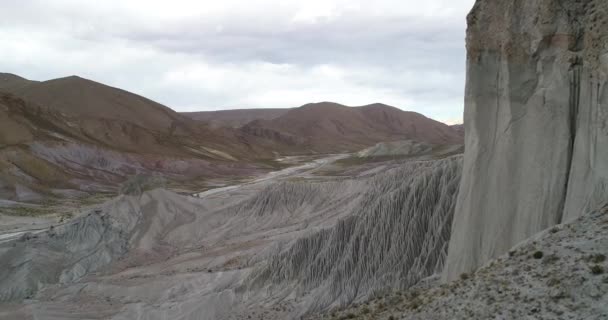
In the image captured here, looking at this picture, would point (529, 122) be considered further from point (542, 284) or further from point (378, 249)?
point (378, 249)

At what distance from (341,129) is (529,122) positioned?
168241 millimetres

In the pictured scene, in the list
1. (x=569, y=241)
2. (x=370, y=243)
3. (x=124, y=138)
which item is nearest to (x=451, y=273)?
(x=569, y=241)

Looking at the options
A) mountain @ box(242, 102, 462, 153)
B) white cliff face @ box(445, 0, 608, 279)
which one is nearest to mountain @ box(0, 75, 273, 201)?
mountain @ box(242, 102, 462, 153)

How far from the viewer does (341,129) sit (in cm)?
17838

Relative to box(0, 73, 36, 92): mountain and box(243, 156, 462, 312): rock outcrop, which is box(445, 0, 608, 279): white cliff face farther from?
box(0, 73, 36, 92): mountain

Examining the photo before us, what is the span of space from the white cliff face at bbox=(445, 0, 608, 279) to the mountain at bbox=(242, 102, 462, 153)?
447 feet

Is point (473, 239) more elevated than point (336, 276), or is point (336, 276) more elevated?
point (473, 239)

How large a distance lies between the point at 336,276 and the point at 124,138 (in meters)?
88.9

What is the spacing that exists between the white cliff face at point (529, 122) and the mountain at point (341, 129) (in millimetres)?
136132

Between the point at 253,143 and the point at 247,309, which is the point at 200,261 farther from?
the point at 253,143

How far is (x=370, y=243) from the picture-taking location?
57.7 feet

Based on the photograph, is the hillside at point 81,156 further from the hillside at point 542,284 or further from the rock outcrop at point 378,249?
the hillside at point 542,284

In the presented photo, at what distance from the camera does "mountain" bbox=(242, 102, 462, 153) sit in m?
154

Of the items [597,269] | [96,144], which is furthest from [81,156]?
[597,269]
